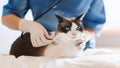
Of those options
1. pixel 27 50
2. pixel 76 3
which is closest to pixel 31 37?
pixel 27 50

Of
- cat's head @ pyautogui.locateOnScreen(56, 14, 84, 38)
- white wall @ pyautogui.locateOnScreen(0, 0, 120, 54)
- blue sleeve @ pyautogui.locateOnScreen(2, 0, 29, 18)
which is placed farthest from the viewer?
white wall @ pyautogui.locateOnScreen(0, 0, 120, 54)

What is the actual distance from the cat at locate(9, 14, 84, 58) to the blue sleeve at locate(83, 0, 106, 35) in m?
0.15

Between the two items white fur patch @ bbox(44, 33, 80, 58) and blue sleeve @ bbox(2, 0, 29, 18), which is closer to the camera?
white fur patch @ bbox(44, 33, 80, 58)

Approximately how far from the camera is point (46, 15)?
0.74m

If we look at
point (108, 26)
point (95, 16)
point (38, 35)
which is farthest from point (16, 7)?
point (108, 26)

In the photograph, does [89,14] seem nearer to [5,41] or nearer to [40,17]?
[40,17]

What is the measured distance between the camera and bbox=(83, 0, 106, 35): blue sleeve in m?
0.81

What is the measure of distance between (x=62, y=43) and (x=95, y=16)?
216 mm

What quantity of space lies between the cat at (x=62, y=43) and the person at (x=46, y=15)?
25 mm

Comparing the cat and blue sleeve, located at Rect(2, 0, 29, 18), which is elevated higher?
blue sleeve, located at Rect(2, 0, 29, 18)

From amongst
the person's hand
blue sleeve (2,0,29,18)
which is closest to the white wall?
blue sleeve (2,0,29,18)

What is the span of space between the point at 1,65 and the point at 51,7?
0.76 ft

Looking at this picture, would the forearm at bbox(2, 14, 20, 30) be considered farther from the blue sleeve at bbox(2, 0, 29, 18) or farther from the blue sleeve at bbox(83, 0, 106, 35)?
the blue sleeve at bbox(83, 0, 106, 35)

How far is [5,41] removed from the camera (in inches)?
44.3
